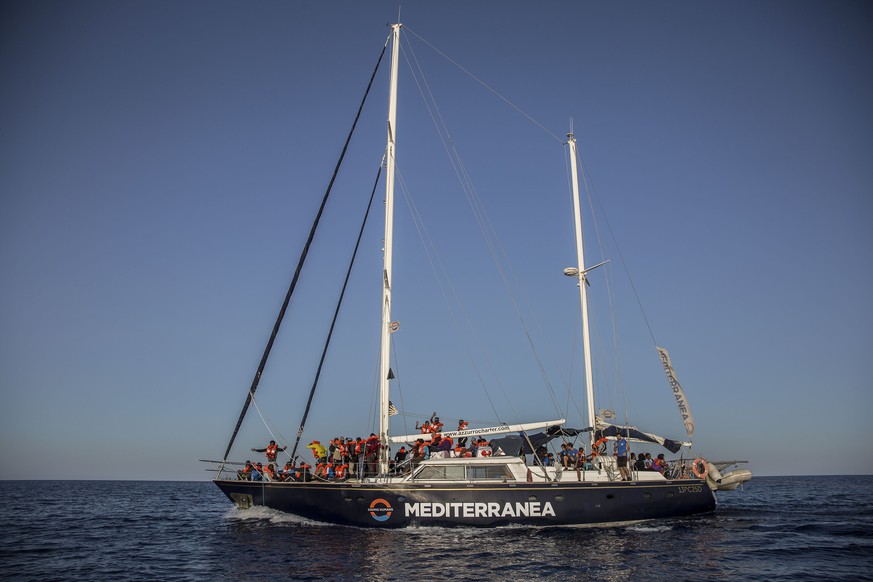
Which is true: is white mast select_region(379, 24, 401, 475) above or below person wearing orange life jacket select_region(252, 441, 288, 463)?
above

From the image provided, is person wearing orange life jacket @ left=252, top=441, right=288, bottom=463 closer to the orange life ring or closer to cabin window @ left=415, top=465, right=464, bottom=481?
cabin window @ left=415, top=465, right=464, bottom=481

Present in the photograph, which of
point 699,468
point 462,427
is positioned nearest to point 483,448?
point 462,427

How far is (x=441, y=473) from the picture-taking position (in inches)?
866

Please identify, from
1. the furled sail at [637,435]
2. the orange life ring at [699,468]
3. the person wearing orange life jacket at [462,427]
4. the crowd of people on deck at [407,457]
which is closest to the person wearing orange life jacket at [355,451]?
the crowd of people on deck at [407,457]

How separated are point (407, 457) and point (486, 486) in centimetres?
421

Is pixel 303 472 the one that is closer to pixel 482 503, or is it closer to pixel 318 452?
pixel 318 452

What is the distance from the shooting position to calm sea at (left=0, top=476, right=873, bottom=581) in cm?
1586

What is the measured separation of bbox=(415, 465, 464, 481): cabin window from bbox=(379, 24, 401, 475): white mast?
68.7 inches

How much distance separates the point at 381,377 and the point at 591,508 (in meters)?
9.14

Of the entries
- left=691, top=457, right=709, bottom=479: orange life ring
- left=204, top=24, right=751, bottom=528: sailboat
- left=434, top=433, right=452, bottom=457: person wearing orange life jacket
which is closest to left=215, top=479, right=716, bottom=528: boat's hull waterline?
left=204, top=24, right=751, bottom=528: sailboat

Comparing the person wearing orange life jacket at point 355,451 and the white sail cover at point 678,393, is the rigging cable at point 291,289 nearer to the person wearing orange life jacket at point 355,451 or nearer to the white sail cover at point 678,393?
the person wearing orange life jacket at point 355,451

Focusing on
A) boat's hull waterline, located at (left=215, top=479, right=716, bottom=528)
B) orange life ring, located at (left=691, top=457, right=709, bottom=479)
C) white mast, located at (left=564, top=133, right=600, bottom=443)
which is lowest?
boat's hull waterline, located at (left=215, top=479, right=716, bottom=528)

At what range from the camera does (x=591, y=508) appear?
71.4 feet

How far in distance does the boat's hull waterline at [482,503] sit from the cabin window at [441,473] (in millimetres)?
396
